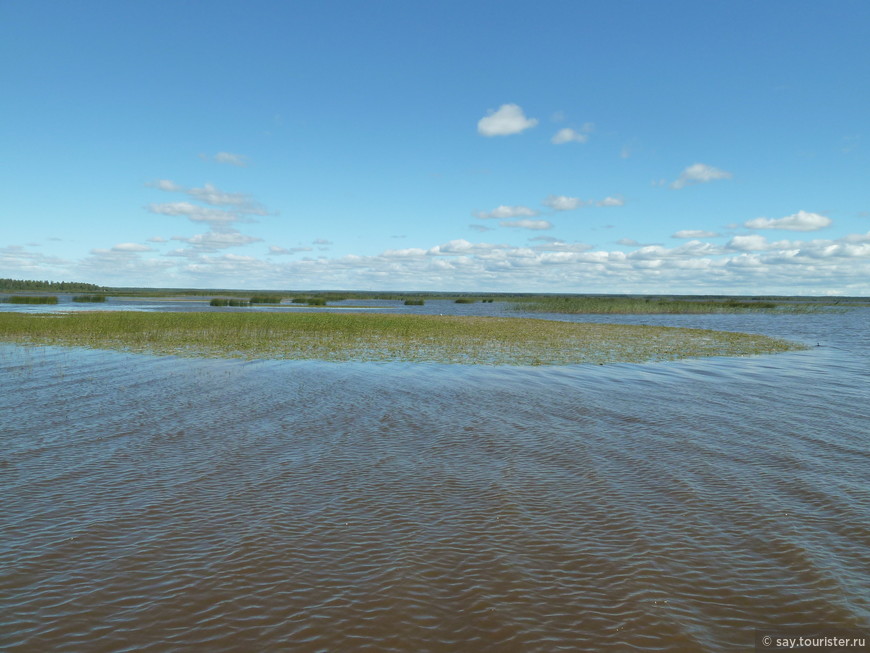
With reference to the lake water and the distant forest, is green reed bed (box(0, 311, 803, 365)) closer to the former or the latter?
the lake water

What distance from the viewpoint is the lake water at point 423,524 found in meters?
5.84

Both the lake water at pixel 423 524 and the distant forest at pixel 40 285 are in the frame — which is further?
the distant forest at pixel 40 285

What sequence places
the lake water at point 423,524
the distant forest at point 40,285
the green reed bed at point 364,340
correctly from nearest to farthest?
the lake water at point 423,524 → the green reed bed at point 364,340 → the distant forest at point 40,285

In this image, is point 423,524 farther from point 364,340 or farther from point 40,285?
point 40,285

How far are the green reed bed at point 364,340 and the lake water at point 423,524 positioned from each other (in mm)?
11697

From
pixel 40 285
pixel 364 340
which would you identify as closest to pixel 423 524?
pixel 364 340

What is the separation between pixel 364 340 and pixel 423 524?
88.4ft

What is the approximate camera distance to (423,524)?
8234mm

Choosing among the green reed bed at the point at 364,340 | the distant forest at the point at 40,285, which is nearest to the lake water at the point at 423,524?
the green reed bed at the point at 364,340

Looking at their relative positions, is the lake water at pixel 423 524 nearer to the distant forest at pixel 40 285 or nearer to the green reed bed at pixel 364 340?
the green reed bed at pixel 364 340

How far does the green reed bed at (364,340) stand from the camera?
28312 millimetres

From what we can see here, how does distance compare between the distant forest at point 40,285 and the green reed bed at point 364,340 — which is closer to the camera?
the green reed bed at point 364,340

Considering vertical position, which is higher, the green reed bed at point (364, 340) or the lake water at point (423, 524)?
the green reed bed at point (364, 340)

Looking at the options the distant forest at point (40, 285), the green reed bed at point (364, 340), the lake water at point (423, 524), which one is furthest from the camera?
the distant forest at point (40, 285)
